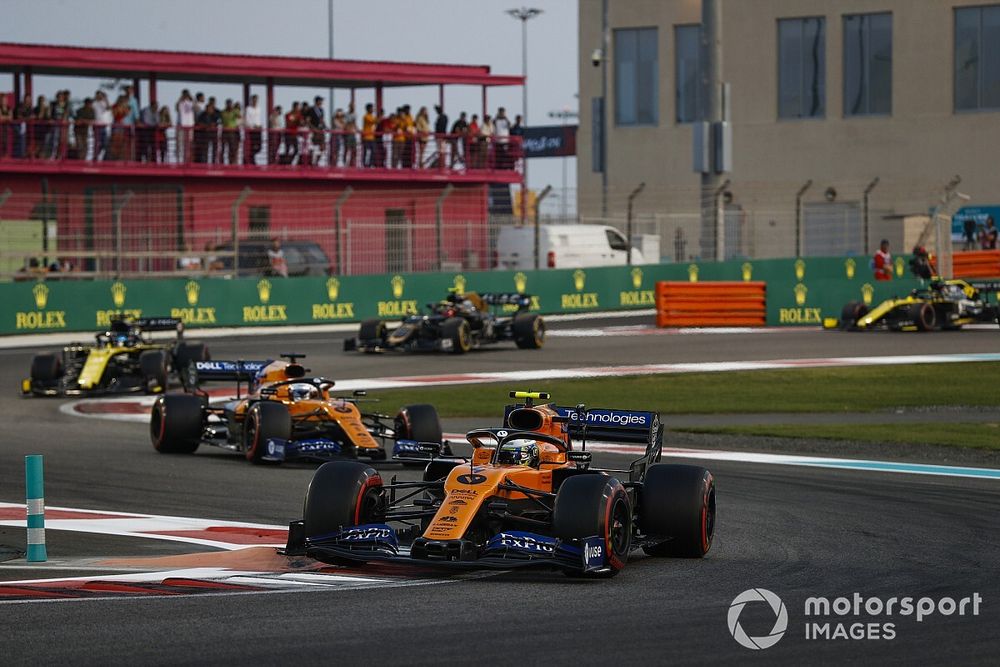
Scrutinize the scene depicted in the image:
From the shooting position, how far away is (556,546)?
9.40 meters

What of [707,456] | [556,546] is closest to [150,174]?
[707,456]

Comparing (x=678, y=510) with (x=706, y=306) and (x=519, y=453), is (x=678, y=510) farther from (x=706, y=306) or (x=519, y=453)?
(x=706, y=306)

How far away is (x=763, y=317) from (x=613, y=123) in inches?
1123

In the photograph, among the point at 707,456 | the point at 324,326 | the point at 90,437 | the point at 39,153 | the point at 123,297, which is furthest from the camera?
the point at 39,153

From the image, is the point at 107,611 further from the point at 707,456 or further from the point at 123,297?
the point at 123,297

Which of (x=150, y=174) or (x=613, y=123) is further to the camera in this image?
(x=613, y=123)

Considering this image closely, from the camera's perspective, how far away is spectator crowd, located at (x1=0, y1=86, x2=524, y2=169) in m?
37.9

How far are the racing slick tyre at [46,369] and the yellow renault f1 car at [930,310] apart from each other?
15911 millimetres

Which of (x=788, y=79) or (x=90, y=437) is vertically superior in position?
(x=788, y=79)

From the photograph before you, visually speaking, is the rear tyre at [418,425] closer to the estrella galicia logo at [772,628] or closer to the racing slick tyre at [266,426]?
the racing slick tyre at [266,426]

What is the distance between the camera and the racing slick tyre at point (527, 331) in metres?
29.2

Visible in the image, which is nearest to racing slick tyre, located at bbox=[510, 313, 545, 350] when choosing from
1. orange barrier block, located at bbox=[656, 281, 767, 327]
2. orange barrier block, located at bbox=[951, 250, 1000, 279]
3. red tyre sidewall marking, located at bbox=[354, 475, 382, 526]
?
orange barrier block, located at bbox=[656, 281, 767, 327]

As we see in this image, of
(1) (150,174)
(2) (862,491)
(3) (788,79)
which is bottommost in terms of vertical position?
(2) (862,491)

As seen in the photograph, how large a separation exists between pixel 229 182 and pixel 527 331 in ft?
49.9
